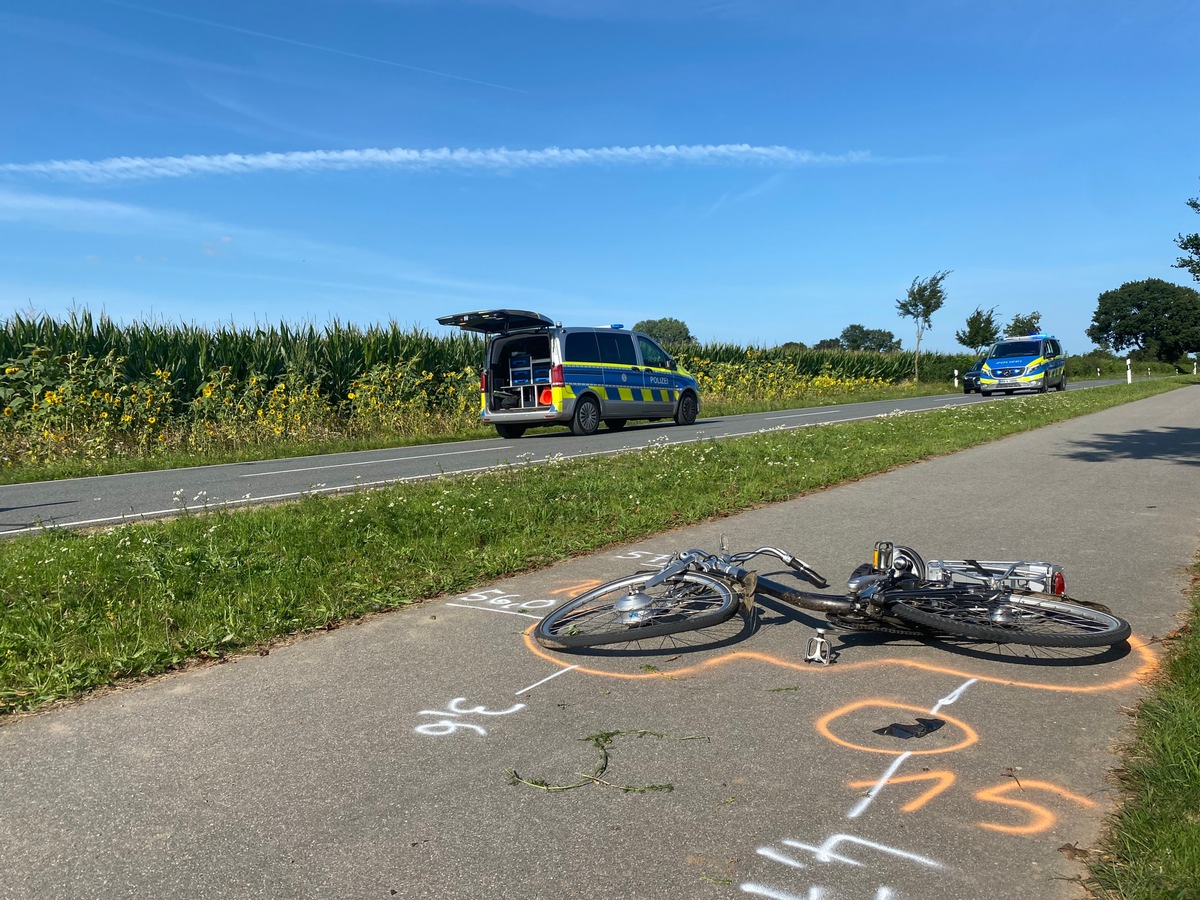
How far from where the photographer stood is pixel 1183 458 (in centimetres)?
1210

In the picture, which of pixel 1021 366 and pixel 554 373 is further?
pixel 1021 366

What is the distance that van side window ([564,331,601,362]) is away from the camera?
17578 mm

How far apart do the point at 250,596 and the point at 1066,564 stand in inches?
203

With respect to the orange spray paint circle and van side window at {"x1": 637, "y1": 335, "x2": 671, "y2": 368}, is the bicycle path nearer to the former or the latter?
the orange spray paint circle

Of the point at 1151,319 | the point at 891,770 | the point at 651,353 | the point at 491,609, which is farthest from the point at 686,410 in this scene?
the point at 1151,319

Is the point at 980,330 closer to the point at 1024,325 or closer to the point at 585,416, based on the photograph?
the point at 1024,325

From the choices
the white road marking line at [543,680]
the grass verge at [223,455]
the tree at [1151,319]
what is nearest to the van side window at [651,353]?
the grass verge at [223,455]

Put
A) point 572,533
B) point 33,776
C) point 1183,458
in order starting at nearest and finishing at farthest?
1. point 33,776
2. point 572,533
3. point 1183,458

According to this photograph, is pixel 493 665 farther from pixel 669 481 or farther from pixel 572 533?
pixel 669 481

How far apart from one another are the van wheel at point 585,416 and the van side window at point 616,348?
35.6 inches

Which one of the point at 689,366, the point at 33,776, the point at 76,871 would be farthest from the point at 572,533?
the point at 689,366

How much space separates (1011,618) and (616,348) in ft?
48.6

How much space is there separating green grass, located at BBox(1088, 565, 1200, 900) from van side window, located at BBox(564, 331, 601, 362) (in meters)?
14.2

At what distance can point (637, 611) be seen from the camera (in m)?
4.54
